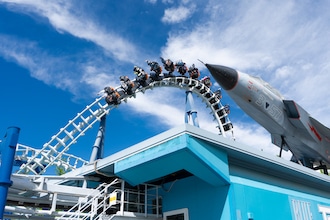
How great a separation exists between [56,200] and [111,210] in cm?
169

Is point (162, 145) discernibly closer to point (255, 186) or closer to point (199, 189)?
point (199, 189)

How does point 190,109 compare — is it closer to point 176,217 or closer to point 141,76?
point 141,76

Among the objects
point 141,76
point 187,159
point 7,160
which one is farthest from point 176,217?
point 141,76

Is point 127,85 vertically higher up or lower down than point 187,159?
higher up

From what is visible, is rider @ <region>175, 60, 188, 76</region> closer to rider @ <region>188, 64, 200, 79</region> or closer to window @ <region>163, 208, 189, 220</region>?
rider @ <region>188, 64, 200, 79</region>

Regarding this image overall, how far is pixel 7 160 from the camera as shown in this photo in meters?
6.91

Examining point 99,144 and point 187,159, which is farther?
point 99,144

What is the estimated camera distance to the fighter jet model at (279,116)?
46.1 ft

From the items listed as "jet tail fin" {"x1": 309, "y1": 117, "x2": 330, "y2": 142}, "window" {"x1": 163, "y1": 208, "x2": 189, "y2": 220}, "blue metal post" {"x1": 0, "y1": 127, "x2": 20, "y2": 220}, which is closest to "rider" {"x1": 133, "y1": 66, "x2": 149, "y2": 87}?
"jet tail fin" {"x1": 309, "y1": 117, "x2": 330, "y2": 142}

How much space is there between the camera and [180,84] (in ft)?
78.3

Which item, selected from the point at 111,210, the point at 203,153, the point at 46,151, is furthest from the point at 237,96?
the point at 46,151

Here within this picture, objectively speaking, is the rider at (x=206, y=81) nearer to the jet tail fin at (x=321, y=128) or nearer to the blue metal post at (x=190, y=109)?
the blue metal post at (x=190, y=109)

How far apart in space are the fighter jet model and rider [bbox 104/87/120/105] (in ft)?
29.6

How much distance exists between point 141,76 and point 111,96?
8.65ft
